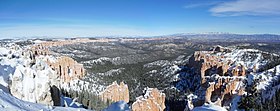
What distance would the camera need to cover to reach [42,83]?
42.5m

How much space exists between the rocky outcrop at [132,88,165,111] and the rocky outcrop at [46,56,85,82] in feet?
98.9

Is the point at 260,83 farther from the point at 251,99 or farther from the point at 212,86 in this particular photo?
the point at 251,99

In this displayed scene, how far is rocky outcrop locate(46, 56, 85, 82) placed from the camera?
80.7 metres

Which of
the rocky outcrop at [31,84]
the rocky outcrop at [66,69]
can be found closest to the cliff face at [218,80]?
the rocky outcrop at [31,84]

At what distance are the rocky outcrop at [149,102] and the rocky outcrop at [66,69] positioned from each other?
30157 millimetres

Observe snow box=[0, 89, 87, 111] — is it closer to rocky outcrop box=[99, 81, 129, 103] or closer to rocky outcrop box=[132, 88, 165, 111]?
rocky outcrop box=[132, 88, 165, 111]

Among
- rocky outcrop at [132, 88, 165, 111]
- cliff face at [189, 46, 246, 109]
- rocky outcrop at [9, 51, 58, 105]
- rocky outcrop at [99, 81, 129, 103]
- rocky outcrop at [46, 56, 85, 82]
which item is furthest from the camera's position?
rocky outcrop at [46, 56, 85, 82]

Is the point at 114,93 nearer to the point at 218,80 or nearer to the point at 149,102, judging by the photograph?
the point at 149,102

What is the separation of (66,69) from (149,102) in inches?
1526

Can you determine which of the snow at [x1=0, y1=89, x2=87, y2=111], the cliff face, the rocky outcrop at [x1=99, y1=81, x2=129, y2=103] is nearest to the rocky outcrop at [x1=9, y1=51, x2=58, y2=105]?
the snow at [x1=0, y1=89, x2=87, y2=111]

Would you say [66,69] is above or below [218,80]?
above

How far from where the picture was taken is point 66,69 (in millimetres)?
85500

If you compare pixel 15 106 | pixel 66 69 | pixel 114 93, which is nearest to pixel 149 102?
pixel 114 93

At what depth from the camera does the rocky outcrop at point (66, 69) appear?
8074cm
